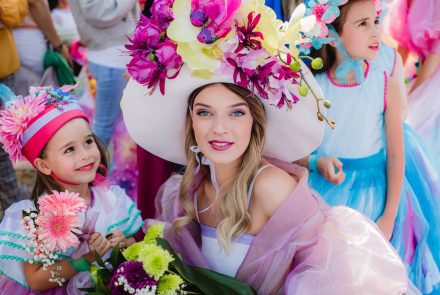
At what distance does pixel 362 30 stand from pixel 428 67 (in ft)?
4.62

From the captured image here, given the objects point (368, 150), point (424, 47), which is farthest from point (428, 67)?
point (368, 150)

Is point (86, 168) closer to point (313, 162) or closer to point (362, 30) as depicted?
point (313, 162)

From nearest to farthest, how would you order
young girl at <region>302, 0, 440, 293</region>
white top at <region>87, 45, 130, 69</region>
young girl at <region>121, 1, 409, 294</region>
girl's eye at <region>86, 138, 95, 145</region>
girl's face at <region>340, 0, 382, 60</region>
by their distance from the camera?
young girl at <region>121, 1, 409, 294</region>, girl's eye at <region>86, 138, 95, 145</region>, girl's face at <region>340, 0, 382, 60</region>, young girl at <region>302, 0, 440, 293</region>, white top at <region>87, 45, 130, 69</region>

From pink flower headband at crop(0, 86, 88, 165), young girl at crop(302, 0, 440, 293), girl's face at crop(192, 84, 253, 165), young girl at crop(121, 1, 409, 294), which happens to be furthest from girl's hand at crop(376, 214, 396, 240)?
pink flower headband at crop(0, 86, 88, 165)

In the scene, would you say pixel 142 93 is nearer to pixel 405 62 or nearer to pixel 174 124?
pixel 174 124

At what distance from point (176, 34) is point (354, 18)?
913 mm

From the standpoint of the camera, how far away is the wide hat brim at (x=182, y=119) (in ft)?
6.11

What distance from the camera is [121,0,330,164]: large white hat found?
1.65m

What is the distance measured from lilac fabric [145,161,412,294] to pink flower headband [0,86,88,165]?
81 cm

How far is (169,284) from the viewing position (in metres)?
1.70

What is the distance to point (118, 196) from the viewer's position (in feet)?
7.27

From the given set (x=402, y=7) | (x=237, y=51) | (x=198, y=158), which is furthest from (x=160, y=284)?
(x=402, y=7)

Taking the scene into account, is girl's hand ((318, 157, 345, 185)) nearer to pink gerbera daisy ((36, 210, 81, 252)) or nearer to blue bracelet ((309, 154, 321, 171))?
blue bracelet ((309, 154, 321, 171))

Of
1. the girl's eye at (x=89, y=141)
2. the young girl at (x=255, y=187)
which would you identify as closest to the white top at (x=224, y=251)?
the young girl at (x=255, y=187)
